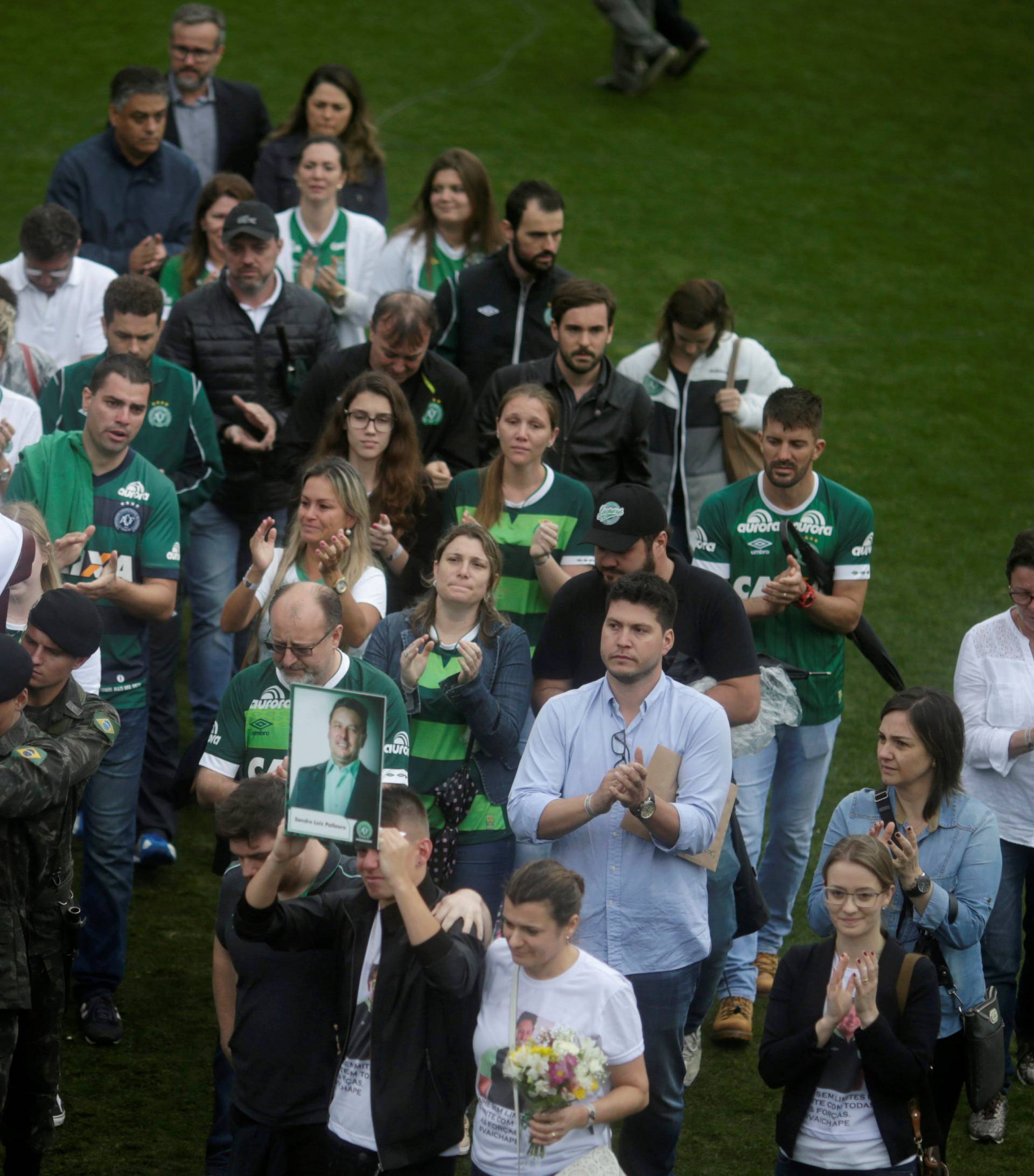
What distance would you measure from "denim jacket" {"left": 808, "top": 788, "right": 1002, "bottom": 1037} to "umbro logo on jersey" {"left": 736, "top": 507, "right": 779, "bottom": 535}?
1.36 m

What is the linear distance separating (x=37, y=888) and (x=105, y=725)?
0.50 m

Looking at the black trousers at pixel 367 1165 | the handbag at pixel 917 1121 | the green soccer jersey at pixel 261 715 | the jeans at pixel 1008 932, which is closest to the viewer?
the black trousers at pixel 367 1165

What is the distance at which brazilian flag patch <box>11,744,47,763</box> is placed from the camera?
4266 mm

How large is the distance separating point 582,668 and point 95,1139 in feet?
7.45

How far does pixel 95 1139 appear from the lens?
530 centimetres

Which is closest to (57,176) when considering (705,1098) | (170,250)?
(170,250)

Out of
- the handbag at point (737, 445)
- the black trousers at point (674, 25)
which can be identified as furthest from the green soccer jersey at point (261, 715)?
the black trousers at point (674, 25)

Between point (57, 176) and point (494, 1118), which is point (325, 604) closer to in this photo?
point (494, 1118)

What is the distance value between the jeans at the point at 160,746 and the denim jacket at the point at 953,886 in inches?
129

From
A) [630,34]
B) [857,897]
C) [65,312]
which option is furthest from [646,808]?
[630,34]

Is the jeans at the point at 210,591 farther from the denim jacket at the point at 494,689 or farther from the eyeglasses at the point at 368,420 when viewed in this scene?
the denim jacket at the point at 494,689

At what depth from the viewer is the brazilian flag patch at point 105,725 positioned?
4648mm

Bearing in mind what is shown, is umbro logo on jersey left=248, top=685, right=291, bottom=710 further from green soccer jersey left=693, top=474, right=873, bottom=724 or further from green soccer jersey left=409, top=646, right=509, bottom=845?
green soccer jersey left=693, top=474, right=873, bottom=724

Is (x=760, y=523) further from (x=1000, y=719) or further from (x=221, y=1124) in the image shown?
(x=221, y=1124)
